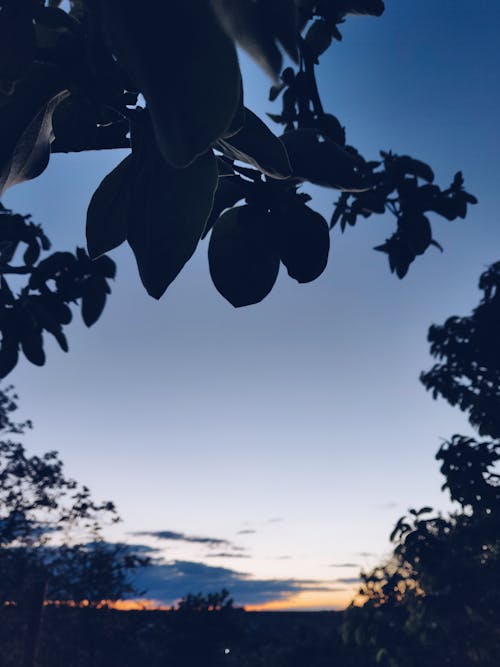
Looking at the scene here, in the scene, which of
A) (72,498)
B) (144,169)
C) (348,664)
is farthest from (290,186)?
(348,664)

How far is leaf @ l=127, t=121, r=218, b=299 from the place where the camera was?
0.38 m

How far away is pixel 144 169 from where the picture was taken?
0.41 metres

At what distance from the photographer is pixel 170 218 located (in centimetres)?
38

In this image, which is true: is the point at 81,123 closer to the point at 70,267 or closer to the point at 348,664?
the point at 70,267

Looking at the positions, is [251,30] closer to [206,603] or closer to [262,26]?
[262,26]

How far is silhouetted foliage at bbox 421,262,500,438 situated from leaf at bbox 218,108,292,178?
12.0 meters

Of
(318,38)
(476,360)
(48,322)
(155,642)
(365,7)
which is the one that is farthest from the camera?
(155,642)

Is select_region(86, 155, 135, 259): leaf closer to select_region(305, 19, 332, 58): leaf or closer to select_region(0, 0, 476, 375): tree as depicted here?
select_region(0, 0, 476, 375): tree

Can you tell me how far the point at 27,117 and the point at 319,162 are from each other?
238 millimetres

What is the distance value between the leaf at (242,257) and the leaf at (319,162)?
0.25ft

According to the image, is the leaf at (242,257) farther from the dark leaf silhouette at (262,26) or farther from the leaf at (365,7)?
the leaf at (365,7)

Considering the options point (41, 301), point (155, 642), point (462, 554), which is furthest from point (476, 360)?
point (155, 642)

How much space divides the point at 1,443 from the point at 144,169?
61.9 feet

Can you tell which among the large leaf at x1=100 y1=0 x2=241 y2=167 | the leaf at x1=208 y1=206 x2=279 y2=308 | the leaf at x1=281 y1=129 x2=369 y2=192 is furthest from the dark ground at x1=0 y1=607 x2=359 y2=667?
the large leaf at x1=100 y1=0 x2=241 y2=167
